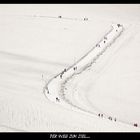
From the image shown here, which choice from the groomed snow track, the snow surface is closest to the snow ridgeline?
the groomed snow track

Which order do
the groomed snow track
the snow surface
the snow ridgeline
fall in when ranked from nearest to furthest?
the snow surface → the groomed snow track → the snow ridgeline

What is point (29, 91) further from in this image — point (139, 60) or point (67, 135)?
point (139, 60)

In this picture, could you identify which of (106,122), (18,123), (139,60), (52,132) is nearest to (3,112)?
(18,123)

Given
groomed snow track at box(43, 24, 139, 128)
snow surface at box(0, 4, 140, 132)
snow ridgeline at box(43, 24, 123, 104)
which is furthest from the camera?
snow ridgeline at box(43, 24, 123, 104)

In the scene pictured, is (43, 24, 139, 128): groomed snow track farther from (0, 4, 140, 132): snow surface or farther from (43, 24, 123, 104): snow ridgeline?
(0, 4, 140, 132): snow surface

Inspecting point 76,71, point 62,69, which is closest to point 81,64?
point 76,71

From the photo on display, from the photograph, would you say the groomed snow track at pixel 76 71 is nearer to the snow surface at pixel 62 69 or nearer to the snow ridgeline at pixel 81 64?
the snow ridgeline at pixel 81 64
